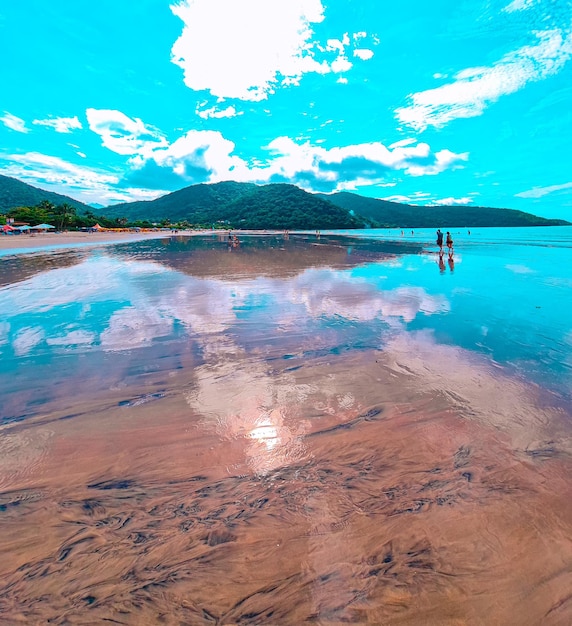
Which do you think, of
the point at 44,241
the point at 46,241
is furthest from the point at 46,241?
the point at 44,241

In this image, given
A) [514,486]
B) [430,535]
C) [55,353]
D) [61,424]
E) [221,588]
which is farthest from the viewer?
[55,353]

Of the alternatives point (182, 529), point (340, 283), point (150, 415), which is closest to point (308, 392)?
point (150, 415)

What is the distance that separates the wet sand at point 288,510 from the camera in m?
2.60

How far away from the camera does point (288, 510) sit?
3.38 m

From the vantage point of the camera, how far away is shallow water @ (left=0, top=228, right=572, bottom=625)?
104 inches

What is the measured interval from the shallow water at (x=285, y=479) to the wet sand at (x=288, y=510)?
0.02 metres

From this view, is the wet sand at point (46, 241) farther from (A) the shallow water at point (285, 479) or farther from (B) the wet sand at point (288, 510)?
(B) the wet sand at point (288, 510)

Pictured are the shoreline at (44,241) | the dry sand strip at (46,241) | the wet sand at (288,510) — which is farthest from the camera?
the dry sand strip at (46,241)

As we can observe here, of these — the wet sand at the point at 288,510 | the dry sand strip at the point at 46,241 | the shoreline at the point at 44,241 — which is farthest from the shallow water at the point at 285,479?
the dry sand strip at the point at 46,241

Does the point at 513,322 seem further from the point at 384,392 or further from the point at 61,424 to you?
the point at 61,424

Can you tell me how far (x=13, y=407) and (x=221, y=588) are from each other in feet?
Result: 16.6

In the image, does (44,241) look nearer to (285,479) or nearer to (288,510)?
(285,479)

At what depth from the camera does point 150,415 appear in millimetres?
5168

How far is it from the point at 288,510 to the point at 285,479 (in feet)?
1.44
